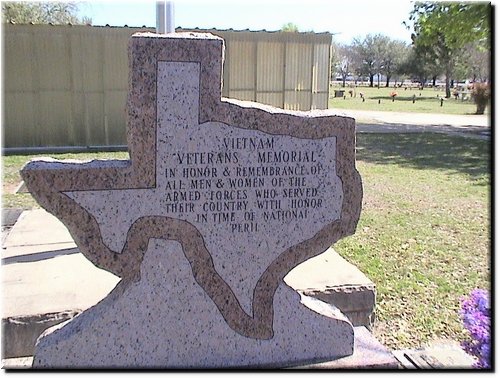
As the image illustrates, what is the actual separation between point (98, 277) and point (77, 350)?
52.2 inches

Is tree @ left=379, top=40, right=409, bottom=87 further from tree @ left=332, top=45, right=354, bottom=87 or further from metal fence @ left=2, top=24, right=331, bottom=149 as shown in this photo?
metal fence @ left=2, top=24, right=331, bottom=149

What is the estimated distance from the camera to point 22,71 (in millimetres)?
13352

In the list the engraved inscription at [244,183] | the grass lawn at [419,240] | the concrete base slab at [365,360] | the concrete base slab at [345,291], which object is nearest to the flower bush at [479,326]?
the concrete base slab at [365,360]

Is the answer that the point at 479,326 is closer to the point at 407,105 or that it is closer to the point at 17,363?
the point at 17,363

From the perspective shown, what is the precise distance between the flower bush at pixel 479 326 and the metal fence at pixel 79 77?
1154 centimetres

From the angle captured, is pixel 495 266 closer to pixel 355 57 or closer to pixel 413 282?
pixel 413 282

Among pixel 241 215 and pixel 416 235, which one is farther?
pixel 416 235

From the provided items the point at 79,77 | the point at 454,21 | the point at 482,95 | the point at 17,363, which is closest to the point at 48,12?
the point at 79,77

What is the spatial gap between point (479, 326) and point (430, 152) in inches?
448

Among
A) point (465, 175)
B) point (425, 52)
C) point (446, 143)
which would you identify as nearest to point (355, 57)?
point (425, 52)

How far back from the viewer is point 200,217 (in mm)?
3375

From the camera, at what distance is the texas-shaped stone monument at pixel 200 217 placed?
3201 millimetres

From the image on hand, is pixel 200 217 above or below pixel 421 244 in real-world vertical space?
above

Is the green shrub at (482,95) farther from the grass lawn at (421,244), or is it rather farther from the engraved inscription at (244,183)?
the engraved inscription at (244,183)
